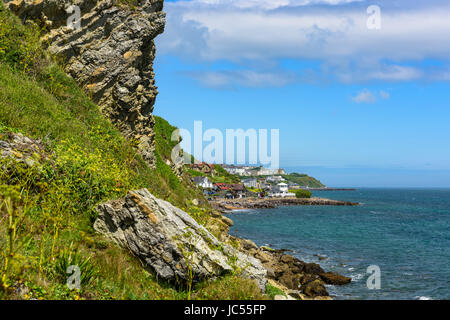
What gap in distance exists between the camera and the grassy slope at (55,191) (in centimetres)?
519

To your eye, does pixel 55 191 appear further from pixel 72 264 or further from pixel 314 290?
pixel 314 290

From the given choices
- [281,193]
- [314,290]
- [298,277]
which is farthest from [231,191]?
[314,290]

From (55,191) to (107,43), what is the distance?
39.8ft

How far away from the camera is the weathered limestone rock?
273 inches

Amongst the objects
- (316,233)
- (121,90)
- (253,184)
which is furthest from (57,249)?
(253,184)

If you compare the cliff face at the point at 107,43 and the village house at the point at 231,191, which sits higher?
the cliff face at the point at 107,43

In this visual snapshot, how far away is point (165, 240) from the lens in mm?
7066

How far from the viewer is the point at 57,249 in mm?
6039

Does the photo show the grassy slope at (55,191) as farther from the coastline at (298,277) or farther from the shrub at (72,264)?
the coastline at (298,277)

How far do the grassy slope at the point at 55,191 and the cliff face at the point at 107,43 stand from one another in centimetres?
118

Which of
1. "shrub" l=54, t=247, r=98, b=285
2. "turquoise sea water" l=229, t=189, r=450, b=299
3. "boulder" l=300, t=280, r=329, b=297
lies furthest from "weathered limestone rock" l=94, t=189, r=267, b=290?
"boulder" l=300, t=280, r=329, b=297

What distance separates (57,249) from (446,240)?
4973 centimetres

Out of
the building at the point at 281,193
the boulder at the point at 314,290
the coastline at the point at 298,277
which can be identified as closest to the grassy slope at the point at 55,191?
the coastline at the point at 298,277

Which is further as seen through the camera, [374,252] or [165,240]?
[374,252]
